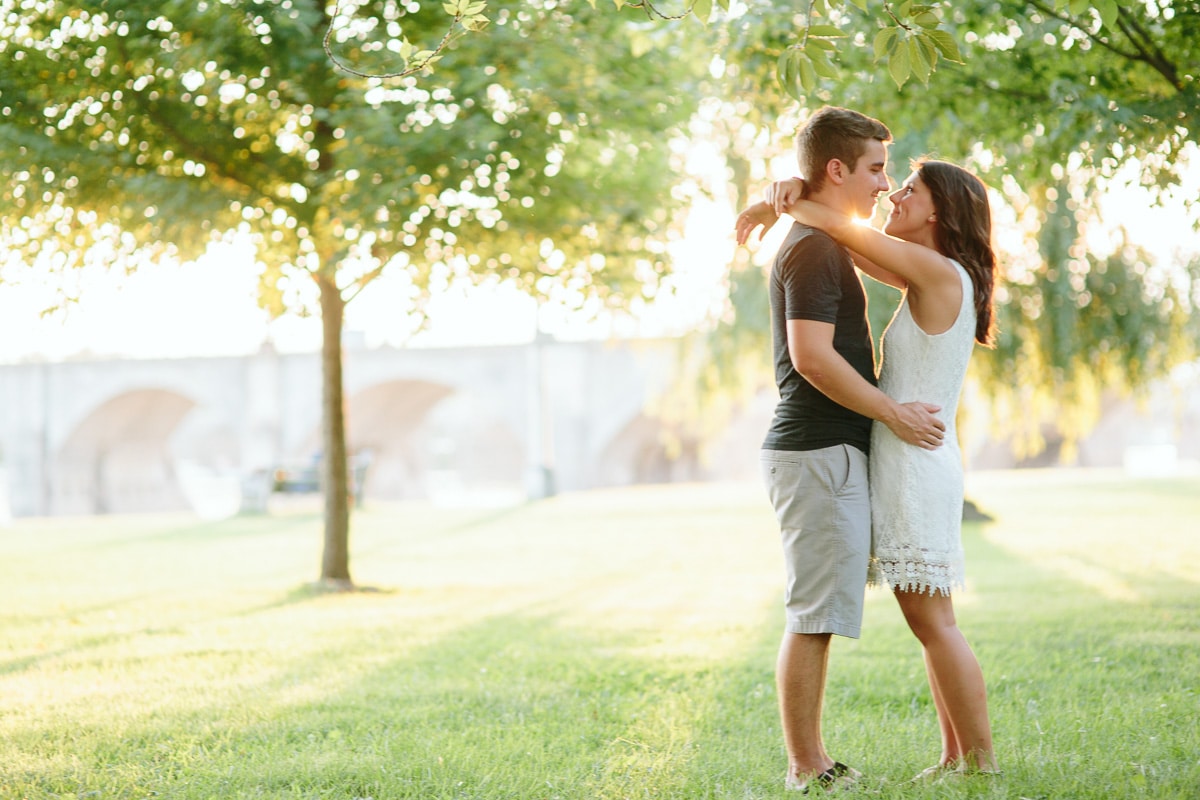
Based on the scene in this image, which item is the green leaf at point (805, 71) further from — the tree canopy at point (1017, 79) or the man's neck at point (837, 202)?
the man's neck at point (837, 202)

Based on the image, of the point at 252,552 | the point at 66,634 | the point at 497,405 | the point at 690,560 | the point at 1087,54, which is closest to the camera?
the point at 1087,54

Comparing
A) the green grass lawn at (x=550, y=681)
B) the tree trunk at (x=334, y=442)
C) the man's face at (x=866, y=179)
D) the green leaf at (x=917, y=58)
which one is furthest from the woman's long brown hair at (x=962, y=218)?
the tree trunk at (x=334, y=442)

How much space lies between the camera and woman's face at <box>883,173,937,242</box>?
2953mm

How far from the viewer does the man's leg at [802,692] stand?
291 cm

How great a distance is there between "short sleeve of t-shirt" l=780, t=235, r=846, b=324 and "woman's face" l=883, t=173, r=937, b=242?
0.25m

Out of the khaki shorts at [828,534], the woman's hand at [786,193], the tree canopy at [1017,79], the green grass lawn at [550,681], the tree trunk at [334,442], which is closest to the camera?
the khaki shorts at [828,534]

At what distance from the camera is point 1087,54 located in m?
5.42

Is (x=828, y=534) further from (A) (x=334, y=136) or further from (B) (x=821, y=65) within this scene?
(A) (x=334, y=136)


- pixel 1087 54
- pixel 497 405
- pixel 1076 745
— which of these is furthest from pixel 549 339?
pixel 1076 745

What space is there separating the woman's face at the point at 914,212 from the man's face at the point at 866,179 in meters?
0.07

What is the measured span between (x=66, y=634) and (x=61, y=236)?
2724mm

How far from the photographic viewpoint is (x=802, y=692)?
9.55 feet

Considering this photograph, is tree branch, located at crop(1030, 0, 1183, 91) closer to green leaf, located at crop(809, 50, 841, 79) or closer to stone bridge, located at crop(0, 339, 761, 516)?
green leaf, located at crop(809, 50, 841, 79)

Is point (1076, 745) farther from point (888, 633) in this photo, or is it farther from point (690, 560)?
point (690, 560)
